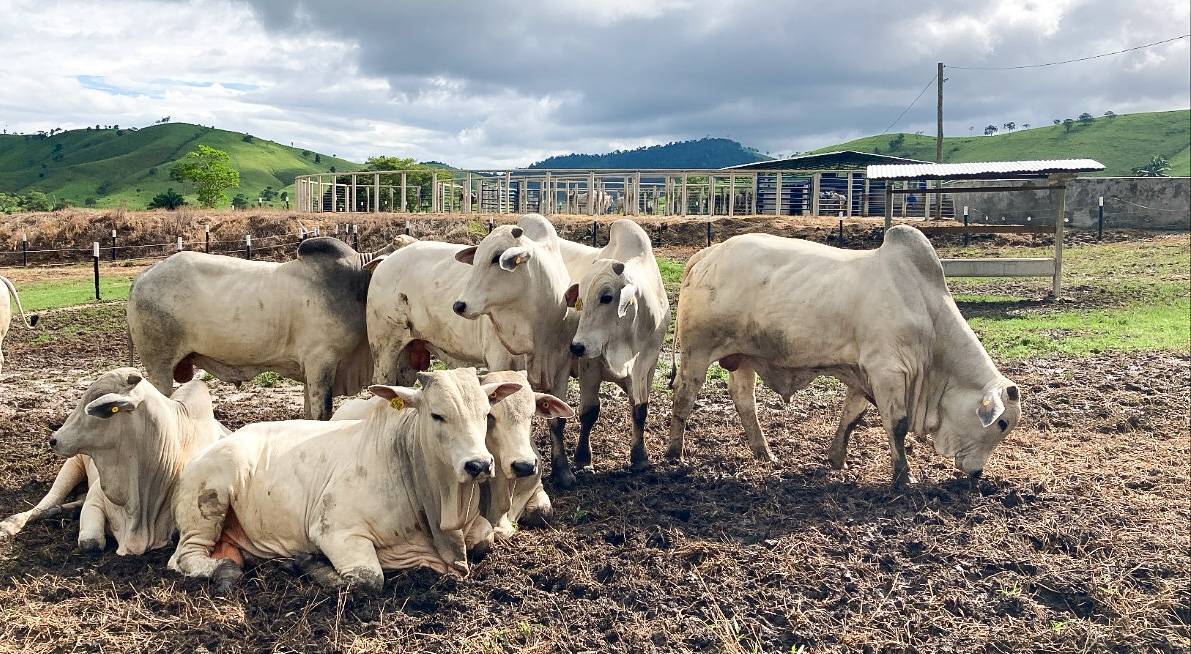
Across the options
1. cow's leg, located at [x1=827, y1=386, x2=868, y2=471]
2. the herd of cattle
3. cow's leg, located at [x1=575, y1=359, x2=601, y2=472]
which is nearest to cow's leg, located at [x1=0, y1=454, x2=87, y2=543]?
the herd of cattle

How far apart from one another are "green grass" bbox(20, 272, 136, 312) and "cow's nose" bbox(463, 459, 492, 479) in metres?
14.7

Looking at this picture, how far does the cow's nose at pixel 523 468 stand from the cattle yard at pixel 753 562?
66cm

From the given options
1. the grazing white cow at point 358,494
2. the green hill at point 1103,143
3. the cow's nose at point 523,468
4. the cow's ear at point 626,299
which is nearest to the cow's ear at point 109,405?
the grazing white cow at point 358,494

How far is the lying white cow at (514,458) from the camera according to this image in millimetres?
5297

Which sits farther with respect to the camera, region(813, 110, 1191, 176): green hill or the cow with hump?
region(813, 110, 1191, 176): green hill

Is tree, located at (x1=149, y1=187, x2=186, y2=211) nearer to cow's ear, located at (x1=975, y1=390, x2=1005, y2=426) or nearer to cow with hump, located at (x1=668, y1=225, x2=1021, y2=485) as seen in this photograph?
cow with hump, located at (x1=668, y1=225, x2=1021, y2=485)

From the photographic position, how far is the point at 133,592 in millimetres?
5266

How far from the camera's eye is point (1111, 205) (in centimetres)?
3394

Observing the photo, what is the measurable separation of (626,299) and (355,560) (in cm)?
286

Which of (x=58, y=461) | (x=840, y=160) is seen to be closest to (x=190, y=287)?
(x=58, y=461)

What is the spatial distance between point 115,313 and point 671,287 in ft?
32.4

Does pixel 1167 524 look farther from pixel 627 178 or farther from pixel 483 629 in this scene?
pixel 627 178

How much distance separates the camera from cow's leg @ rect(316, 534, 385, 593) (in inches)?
203

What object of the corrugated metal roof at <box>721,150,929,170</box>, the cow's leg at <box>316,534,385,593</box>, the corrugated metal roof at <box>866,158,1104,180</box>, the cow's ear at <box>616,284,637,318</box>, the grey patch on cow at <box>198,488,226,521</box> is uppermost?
the corrugated metal roof at <box>721,150,929,170</box>
